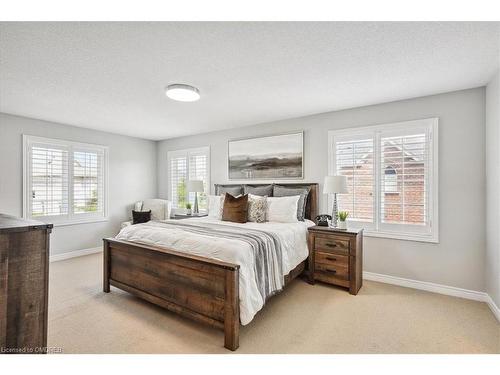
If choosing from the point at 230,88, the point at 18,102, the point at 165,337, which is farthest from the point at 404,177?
the point at 18,102

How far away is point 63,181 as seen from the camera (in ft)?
14.4

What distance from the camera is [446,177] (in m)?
2.94

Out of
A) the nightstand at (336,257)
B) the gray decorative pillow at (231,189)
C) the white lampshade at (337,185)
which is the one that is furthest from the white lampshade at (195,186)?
the white lampshade at (337,185)

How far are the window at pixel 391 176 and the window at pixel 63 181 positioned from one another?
447 cm

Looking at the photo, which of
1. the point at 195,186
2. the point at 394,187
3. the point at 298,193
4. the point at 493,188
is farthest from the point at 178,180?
the point at 493,188

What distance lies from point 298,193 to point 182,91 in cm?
214

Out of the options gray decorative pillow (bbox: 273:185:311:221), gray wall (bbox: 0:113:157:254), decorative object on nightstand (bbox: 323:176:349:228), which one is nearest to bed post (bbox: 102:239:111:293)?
gray wall (bbox: 0:113:157:254)

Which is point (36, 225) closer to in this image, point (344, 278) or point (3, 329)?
point (3, 329)

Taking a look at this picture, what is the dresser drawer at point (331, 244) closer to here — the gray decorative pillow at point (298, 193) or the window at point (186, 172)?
the gray decorative pillow at point (298, 193)

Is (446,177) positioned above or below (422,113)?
below

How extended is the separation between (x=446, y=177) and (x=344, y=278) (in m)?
1.72

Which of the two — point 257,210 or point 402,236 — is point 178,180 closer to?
point 257,210

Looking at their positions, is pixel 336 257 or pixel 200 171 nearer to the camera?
pixel 336 257

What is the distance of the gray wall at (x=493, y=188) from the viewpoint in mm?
2416
